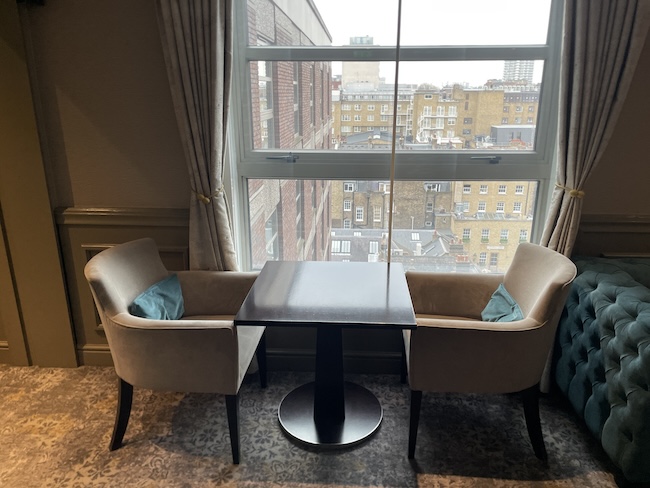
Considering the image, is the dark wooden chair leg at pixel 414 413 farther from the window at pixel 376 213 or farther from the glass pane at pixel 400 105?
the glass pane at pixel 400 105

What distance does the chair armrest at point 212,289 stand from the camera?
2.13 metres

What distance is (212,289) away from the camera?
2.13m

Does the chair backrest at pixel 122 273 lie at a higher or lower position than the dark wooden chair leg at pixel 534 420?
higher

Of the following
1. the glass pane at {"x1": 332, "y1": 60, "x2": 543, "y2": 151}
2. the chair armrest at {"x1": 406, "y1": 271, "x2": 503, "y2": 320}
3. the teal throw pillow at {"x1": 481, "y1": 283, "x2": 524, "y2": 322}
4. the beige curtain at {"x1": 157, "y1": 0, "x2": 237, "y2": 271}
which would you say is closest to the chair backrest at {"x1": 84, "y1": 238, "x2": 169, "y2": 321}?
the beige curtain at {"x1": 157, "y1": 0, "x2": 237, "y2": 271}

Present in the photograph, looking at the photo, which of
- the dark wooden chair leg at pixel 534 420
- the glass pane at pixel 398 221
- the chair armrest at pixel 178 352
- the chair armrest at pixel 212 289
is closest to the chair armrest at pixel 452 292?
the glass pane at pixel 398 221

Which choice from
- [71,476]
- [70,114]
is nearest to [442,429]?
[71,476]

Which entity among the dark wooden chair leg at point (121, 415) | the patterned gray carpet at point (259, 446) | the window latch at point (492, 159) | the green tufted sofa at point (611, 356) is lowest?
the patterned gray carpet at point (259, 446)

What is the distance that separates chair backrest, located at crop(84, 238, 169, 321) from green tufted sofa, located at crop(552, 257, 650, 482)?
1815 mm

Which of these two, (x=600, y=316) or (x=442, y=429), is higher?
(x=600, y=316)

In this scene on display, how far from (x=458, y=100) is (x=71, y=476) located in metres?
2.31

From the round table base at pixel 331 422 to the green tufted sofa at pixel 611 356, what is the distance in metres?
0.84

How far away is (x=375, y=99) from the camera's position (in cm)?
221

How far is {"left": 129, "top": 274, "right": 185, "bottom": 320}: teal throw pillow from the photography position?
179 cm

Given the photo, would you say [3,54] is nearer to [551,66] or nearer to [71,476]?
[71,476]
